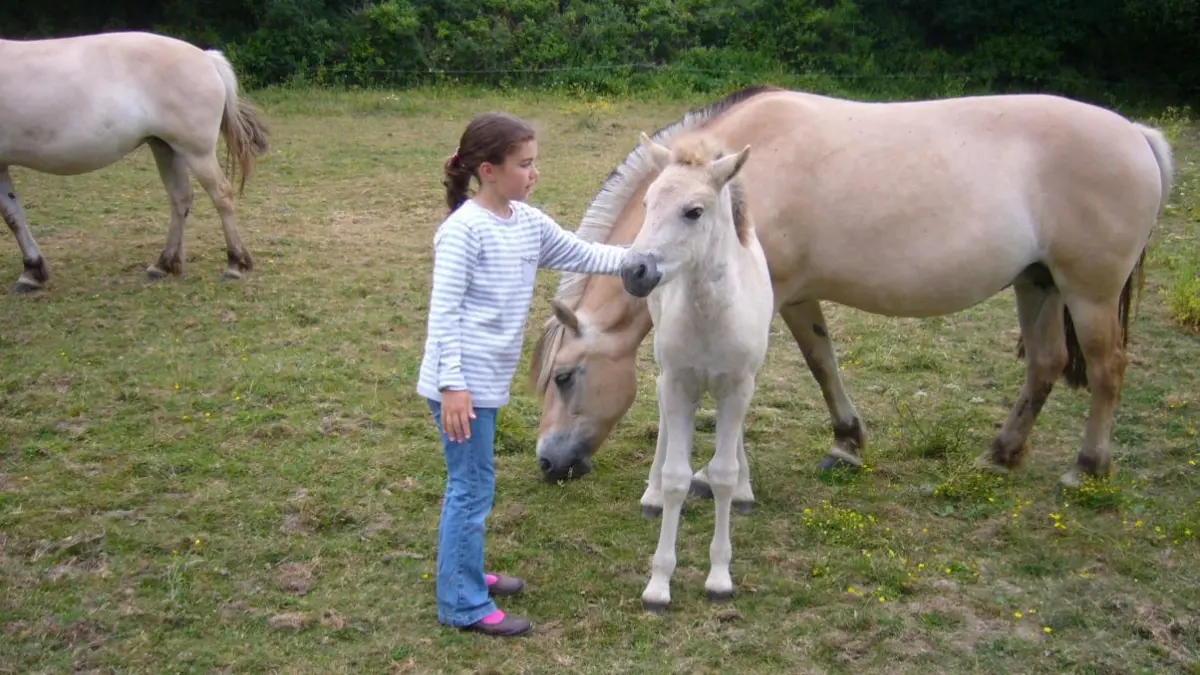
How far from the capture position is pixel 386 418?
17.7ft

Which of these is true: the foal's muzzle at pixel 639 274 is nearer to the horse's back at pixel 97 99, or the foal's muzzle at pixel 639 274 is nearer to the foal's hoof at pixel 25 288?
the horse's back at pixel 97 99

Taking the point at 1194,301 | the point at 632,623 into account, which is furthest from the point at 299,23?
the point at 632,623

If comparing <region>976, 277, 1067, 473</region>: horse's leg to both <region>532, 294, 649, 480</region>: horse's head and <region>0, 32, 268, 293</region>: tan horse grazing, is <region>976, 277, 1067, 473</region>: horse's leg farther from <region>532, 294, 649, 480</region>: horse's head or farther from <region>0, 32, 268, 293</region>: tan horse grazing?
<region>0, 32, 268, 293</region>: tan horse grazing

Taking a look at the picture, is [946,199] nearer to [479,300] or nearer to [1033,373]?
[1033,373]

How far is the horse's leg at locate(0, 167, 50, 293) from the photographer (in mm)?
7305

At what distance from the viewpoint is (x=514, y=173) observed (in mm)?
3285

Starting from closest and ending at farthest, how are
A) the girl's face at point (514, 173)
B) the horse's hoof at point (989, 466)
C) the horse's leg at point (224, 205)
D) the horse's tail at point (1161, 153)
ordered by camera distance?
the girl's face at point (514, 173), the horse's tail at point (1161, 153), the horse's hoof at point (989, 466), the horse's leg at point (224, 205)

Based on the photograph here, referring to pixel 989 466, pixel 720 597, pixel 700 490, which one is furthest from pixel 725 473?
pixel 989 466

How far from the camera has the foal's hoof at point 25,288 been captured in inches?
285

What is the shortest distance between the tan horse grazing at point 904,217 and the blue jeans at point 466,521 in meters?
0.94

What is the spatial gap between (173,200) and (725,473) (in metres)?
5.64

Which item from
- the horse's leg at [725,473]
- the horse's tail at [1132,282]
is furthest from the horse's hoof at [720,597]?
the horse's tail at [1132,282]

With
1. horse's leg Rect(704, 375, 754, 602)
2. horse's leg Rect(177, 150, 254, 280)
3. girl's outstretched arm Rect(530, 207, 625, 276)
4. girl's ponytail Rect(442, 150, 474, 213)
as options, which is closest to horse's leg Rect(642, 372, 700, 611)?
horse's leg Rect(704, 375, 754, 602)

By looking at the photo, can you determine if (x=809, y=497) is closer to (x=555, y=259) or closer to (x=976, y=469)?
(x=976, y=469)
